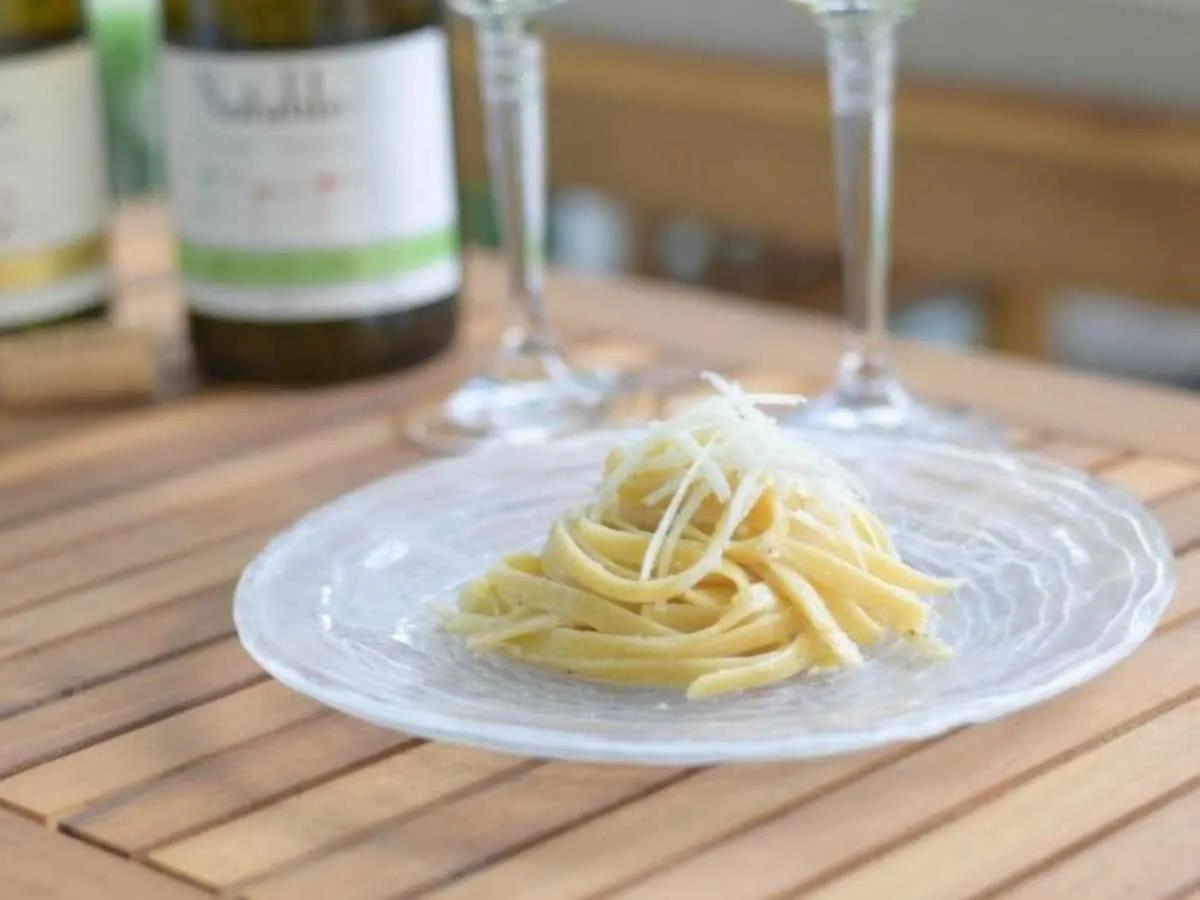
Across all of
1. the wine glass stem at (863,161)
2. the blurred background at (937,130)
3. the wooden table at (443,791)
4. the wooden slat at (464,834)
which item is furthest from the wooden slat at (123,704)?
the blurred background at (937,130)

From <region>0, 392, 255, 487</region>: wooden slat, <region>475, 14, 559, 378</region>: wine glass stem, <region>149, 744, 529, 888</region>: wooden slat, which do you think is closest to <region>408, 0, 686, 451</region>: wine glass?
<region>475, 14, 559, 378</region>: wine glass stem

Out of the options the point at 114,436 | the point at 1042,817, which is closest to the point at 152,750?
the point at 1042,817

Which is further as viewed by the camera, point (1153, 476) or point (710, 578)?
point (1153, 476)

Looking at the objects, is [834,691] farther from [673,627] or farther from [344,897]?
[344,897]

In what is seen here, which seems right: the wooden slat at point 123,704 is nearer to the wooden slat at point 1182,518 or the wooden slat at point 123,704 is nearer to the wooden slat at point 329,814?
the wooden slat at point 329,814

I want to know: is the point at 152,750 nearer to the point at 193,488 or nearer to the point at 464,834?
the point at 464,834

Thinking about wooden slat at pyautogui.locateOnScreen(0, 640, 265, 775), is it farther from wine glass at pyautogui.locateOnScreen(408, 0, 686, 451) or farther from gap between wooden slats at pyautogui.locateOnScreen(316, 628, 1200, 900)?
wine glass at pyautogui.locateOnScreen(408, 0, 686, 451)
